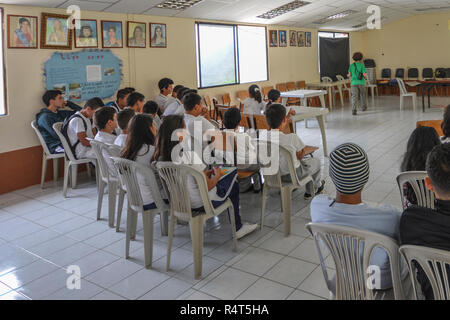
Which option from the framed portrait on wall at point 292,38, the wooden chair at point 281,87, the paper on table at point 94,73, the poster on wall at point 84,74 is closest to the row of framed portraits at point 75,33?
the poster on wall at point 84,74

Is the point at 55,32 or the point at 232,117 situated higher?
the point at 55,32

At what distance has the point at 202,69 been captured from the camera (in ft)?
26.0

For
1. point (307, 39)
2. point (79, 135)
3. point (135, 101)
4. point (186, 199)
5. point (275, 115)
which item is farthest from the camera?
point (307, 39)

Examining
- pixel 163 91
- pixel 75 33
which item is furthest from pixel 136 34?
pixel 75 33

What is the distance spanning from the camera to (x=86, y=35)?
561 cm

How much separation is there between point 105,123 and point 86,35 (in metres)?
2.37

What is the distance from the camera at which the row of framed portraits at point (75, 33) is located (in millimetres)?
4848

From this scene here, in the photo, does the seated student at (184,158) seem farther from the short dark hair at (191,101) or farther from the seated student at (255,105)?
the seated student at (255,105)

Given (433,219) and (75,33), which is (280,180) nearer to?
(433,219)

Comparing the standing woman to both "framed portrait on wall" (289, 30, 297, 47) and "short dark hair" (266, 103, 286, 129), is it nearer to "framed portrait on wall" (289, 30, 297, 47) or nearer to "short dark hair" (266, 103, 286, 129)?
"framed portrait on wall" (289, 30, 297, 47)

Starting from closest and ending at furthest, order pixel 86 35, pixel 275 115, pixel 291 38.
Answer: pixel 275 115, pixel 86 35, pixel 291 38

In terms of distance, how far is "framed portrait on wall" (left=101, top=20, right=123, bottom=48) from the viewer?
Result: 5.87 metres

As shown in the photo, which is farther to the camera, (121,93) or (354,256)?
(121,93)
